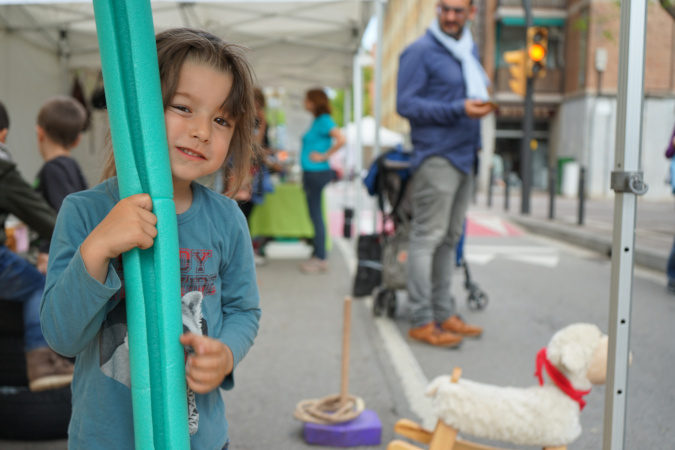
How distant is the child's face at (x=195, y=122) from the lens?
1.37m

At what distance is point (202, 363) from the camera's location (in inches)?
47.9

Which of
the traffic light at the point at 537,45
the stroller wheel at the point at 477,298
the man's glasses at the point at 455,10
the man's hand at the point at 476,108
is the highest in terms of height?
the traffic light at the point at 537,45

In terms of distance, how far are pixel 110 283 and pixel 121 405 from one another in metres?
0.36

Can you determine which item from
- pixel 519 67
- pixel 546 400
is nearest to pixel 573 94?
pixel 519 67

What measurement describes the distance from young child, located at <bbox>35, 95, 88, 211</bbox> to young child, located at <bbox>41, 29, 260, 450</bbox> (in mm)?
2164

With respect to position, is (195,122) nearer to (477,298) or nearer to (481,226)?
(477,298)

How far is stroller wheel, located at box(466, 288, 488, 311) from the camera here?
17.5 feet

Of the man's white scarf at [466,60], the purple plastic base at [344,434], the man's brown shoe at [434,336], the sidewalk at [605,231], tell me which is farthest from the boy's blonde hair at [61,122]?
the sidewalk at [605,231]

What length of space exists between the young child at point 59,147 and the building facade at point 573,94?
1954 centimetres

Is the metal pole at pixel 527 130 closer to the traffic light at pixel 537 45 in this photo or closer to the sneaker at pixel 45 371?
the traffic light at pixel 537 45

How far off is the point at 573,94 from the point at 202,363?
27620 mm

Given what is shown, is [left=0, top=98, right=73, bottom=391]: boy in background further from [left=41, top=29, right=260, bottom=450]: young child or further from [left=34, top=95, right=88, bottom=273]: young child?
[left=41, top=29, right=260, bottom=450]: young child

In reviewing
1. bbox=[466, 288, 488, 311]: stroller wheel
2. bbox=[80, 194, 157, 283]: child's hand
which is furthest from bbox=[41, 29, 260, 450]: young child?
bbox=[466, 288, 488, 311]: stroller wheel

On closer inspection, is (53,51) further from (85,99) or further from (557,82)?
(557,82)
